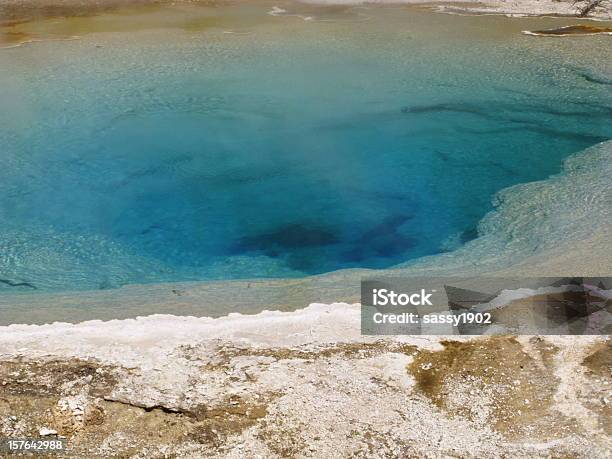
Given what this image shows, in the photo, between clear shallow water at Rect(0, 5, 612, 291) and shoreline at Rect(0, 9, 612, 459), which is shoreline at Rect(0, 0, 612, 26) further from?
shoreline at Rect(0, 9, 612, 459)

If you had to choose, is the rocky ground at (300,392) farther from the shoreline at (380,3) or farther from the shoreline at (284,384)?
the shoreline at (380,3)

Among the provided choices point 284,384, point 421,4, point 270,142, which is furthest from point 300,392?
point 421,4

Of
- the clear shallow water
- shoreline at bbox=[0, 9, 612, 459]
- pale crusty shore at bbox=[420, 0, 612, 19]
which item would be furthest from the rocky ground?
pale crusty shore at bbox=[420, 0, 612, 19]

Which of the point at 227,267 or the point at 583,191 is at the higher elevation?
the point at 583,191

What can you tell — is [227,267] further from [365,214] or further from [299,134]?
[299,134]

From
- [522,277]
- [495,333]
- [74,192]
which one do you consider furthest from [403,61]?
[495,333]

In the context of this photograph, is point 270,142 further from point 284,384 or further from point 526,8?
point 526,8

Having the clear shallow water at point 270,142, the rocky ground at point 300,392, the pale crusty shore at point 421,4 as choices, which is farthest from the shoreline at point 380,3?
the rocky ground at point 300,392
